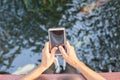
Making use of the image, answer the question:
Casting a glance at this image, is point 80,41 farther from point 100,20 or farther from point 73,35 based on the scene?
point 100,20

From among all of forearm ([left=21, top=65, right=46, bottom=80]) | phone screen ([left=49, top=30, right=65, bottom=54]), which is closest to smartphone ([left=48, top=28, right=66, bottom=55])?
phone screen ([left=49, top=30, right=65, bottom=54])

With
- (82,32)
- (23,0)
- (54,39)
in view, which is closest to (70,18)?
(82,32)

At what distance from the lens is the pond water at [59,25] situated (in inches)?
95.2

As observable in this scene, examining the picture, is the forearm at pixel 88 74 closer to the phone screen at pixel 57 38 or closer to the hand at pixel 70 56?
the hand at pixel 70 56

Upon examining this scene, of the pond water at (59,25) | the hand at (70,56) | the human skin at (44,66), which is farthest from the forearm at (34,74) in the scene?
the pond water at (59,25)

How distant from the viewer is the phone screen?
136cm

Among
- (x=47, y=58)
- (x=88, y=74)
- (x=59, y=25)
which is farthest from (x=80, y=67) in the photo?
(x=59, y=25)

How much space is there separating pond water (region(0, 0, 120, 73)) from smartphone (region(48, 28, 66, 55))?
3.30ft

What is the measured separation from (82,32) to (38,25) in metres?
0.40

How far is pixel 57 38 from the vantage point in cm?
137

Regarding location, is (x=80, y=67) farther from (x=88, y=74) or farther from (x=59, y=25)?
(x=59, y=25)

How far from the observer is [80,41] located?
8.34ft

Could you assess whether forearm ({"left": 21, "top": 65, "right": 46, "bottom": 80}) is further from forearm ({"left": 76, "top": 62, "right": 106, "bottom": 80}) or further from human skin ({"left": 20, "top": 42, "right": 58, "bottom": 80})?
forearm ({"left": 76, "top": 62, "right": 106, "bottom": 80})

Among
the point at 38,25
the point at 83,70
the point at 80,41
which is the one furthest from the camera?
the point at 38,25
